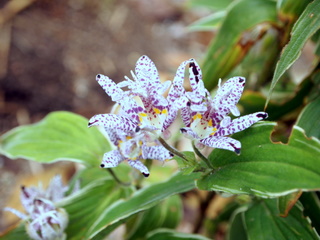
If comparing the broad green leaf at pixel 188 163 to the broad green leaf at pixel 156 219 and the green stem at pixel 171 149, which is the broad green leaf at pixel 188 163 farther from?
the broad green leaf at pixel 156 219

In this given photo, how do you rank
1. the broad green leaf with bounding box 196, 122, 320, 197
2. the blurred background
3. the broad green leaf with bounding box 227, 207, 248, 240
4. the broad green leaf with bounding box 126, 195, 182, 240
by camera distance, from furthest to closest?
1. the blurred background
2. the broad green leaf with bounding box 126, 195, 182, 240
3. the broad green leaf with bounding box 227, 207, 248, 240
4. the broad green leaf with bounding box 196, 122, 320, 197

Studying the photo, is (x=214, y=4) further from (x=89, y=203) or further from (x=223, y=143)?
(x=223, y=143)

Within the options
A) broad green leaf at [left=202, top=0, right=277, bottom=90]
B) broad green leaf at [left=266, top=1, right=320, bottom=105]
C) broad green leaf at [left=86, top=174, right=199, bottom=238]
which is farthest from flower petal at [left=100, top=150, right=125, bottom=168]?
broad green leaf at [left=202, top=0, right=277, bottom=90]

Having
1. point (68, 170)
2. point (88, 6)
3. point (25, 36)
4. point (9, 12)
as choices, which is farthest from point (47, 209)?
point (88, 6)

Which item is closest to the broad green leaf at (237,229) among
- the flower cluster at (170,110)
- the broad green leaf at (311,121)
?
the broad green leaf at (311,121)

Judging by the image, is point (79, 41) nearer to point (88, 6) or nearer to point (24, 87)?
point (88, 6)

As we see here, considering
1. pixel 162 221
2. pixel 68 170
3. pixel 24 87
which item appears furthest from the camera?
pixel 24 87

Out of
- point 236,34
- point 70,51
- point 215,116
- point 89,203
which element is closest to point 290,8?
point 236,34

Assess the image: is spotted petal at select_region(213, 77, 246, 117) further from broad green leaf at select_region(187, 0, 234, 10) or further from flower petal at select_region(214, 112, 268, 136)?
broad green leaf at select_region(187, 0, 234, 10)

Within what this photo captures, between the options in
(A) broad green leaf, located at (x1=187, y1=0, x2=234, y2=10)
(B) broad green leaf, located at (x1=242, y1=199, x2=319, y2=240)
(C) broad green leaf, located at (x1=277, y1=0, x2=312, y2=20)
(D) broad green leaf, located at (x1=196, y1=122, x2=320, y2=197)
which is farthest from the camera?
(A) broad green leaf, located at (x1=187, y1=0, x2=234, y2=10)
